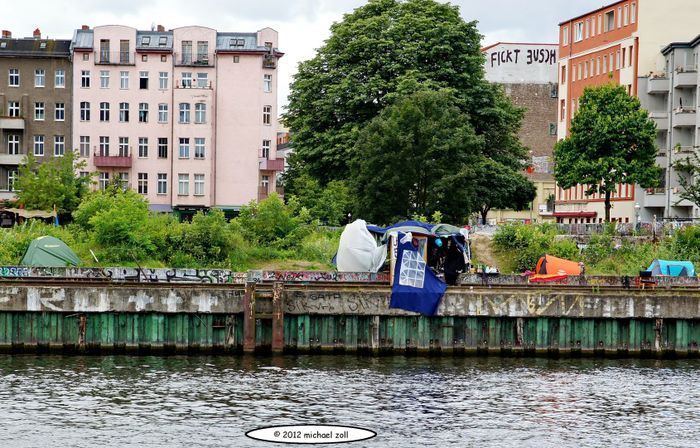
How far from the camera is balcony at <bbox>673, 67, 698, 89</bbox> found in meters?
114

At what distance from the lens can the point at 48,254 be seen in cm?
6981

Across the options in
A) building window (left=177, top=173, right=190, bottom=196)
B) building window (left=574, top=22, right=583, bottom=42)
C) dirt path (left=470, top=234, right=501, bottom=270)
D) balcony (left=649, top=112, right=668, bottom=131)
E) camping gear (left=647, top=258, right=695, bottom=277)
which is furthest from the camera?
building window (left=574, top=22, right=583, bottom=42)

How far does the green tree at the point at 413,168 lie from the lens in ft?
277

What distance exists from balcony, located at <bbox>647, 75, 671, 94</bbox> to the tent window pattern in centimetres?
6267

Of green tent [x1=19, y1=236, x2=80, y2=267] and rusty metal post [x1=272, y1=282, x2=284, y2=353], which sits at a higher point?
green tent [x1=19, y1=236, x2=80, y2=267]

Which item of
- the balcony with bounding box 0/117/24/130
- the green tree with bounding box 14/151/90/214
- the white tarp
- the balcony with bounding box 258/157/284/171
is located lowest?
the white tarp

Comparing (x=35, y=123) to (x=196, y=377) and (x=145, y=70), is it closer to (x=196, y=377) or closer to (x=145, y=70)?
→ (x=145, y=70)

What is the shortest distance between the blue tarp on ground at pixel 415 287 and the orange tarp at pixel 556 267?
1176 centimetres

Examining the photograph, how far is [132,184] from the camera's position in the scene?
118438mm

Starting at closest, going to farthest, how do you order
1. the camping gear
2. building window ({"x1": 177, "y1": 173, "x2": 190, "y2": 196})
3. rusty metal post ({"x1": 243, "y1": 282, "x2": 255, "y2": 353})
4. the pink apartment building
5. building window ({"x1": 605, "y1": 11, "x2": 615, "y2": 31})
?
1. rusty metal post ({"x1": 243, "y1": 282, "x2": 255, "y2": 353})
2. the camping gear
3. the pink apartment building
4. building window ({"x1": 177, "y1": 173, "x2": 190, "y2": 196})
5. building window ({"x1": 605, "y1": 11, "x2": 615, "y2": 31})

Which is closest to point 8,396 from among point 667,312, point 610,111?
point 667,312

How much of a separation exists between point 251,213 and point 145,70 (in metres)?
39.4

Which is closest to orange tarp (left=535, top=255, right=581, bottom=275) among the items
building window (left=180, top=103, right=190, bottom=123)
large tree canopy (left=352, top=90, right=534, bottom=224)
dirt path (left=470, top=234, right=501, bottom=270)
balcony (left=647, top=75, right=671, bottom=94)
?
dirt path (left=470, top=234, right=501, bottom=270)

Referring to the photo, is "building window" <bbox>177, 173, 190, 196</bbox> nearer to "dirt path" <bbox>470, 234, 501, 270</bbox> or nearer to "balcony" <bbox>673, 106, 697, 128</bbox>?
"dirt path" <bbox>470, 234, 501, 270</bbox>
